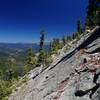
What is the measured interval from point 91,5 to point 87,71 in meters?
23.5

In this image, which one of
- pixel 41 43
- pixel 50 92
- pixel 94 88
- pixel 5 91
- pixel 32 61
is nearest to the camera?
pixel 94 88

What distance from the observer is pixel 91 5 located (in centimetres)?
4544

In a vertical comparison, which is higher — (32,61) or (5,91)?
(32,61)

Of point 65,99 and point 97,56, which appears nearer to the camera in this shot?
point 65,99

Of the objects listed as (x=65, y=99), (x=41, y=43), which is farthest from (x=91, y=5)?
(x=41, y=43)

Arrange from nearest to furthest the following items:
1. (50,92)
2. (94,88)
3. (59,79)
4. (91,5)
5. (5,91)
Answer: (94,88), (50,92), (59,79), (91,5), (5,91)

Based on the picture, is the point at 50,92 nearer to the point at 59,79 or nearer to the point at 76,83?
the point at 59,79

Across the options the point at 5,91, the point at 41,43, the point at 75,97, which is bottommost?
the point at 5,91

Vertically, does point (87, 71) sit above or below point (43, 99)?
above

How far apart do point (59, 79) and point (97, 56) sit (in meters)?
5.87

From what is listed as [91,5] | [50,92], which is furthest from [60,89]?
[91,5]

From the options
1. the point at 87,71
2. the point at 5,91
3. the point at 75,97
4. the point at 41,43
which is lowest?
the point at 5,91

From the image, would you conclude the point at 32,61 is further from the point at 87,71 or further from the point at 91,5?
the point at 87,71

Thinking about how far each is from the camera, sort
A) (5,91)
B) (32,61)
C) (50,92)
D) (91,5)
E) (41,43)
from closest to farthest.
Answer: (50,92), (91,5), (5,91), (32,61), (41,43)
